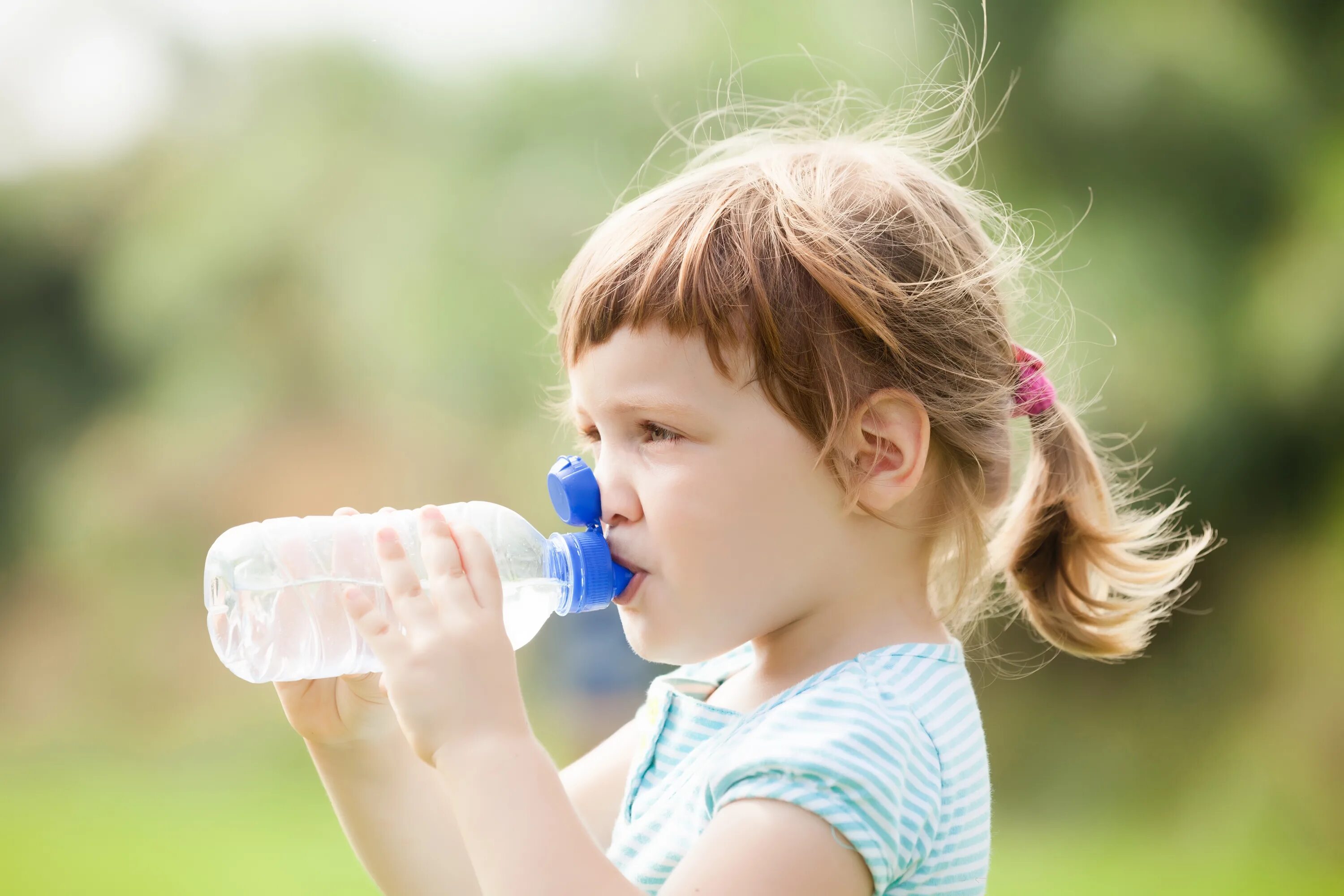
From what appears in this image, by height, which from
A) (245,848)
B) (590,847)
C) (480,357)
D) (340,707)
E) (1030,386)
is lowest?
(245,848)

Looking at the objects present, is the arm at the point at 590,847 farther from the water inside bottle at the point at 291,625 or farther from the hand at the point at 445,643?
the water inside bottle at the point at 291,625

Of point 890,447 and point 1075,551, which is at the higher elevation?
point 890,447

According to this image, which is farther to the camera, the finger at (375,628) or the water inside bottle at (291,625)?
the water inside bottle at (291,625)

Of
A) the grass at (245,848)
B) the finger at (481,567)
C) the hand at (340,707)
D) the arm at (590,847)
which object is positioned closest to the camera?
the arm at (590,847)

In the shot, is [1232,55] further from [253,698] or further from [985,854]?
[253,698]

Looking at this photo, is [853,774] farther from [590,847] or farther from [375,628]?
[375,628]

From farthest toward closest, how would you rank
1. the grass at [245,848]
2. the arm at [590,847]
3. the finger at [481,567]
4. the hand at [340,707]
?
the grass at [245,848] → the hand at [340,707] → the finger at [481,567] → the arm at [590,847]

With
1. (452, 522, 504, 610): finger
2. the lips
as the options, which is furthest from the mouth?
(452, 522, 504, 610): finger

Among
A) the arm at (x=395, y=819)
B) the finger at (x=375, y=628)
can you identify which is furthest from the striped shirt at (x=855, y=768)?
the finger at (x=375, y=628)

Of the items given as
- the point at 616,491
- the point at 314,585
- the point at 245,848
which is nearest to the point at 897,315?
the point at 616,491

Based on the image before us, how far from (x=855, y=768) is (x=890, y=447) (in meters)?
0.25

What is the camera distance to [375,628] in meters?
0.75

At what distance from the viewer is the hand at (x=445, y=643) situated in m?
0.72

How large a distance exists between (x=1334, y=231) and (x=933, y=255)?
6.99 ft
